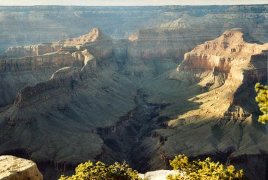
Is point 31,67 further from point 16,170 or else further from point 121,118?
point 16,170

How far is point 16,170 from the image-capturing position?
151 ft

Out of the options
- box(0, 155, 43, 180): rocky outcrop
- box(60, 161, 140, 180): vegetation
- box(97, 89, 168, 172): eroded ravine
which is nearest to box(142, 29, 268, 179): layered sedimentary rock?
box(97, 89, 168, 172): eroded ravine

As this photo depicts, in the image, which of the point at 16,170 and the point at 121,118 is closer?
the point at 16,170

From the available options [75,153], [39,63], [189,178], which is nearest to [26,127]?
[75,153]

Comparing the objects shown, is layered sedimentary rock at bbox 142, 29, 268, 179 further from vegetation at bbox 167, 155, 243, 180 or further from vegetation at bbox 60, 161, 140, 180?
vegetation at bbox 167, 155, 243, 180

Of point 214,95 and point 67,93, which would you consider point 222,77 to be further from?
point 67,93

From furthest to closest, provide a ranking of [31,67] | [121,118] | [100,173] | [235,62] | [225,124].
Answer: [31,67]
[235,62]
[121,118]
[225,124]
[100,173]

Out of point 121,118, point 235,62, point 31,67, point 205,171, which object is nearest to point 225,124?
point 121,118

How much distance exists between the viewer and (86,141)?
118188mm

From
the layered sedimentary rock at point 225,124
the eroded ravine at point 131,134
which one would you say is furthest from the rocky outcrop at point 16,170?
the layered sedimentary rock at point 225,124

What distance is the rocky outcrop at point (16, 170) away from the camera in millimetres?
45209

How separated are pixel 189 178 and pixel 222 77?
466ft

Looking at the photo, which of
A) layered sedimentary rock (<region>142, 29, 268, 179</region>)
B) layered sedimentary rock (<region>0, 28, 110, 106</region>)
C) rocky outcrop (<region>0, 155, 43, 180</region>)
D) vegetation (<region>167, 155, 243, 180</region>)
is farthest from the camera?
layered sedimentary rock (<region>0, 28, 110, 106</region>)

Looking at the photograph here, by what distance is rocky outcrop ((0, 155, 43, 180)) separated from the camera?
148ft
